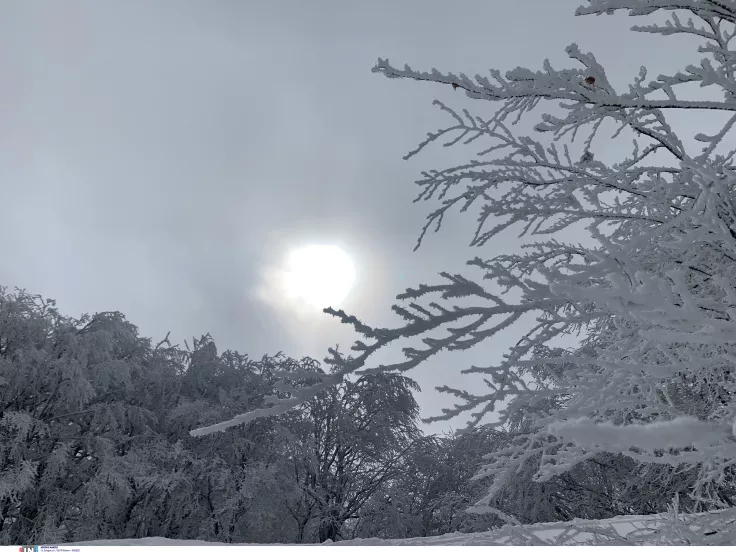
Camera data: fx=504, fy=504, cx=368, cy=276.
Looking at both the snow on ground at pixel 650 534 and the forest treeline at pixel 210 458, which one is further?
the forest treeline at pixel 210 458

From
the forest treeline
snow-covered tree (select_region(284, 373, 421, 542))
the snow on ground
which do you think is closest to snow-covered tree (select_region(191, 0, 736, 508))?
the snow on ground

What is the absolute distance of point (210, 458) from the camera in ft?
45.5

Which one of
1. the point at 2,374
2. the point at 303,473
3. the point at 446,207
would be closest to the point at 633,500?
the point at 303,473

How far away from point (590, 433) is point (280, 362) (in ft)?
52.4

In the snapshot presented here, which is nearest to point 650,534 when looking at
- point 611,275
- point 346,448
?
point 611,275

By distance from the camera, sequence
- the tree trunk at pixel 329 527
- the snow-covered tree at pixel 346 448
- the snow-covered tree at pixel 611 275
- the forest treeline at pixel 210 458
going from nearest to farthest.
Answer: the snow-covered tree at pixel 611 275, the forest treeline at pixel 210 458, the tree trunk at pixel 329 527, the snow-covered tree at pixel 346 448

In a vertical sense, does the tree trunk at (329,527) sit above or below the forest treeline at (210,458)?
below

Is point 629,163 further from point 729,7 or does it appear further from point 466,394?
point 466,394

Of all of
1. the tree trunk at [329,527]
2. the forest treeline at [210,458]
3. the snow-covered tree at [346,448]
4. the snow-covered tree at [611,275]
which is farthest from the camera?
the snow-covered tree at [346,448]

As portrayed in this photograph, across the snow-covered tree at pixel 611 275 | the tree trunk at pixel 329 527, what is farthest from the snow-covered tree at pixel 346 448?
the snow-covered tree at pixel 611 275

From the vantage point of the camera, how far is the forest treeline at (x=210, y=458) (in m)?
11.5

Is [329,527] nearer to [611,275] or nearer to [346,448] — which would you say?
[346,448]

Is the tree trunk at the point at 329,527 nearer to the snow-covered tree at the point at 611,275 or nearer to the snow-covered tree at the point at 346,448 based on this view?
the snow-covered tree at the point at 346,448

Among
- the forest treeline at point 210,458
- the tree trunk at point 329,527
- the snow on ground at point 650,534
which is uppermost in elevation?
the forest treeline at point 210,458
